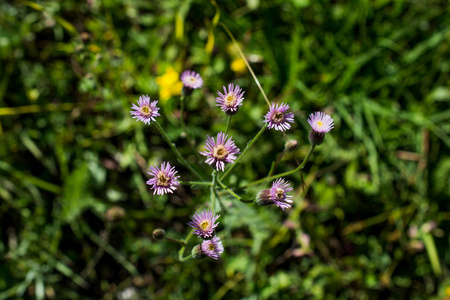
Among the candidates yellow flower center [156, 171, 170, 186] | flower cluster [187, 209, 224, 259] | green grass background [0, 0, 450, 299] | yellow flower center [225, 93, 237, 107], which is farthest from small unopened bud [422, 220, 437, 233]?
yellow flower center [156, 171, 170, 186]

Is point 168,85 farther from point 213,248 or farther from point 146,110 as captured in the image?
point 213,248

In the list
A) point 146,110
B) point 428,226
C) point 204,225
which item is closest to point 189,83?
point 146,110

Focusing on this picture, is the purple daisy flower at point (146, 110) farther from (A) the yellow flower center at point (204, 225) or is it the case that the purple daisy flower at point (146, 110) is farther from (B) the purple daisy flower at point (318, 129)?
(B) the purple daisy flower at point (318, 129)

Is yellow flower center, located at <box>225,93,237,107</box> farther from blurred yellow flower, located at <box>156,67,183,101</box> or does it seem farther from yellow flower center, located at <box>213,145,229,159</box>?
blurred yellow flower, located at <box>156,67,183,101</box>

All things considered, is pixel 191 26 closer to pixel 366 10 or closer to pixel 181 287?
pixel 366 10

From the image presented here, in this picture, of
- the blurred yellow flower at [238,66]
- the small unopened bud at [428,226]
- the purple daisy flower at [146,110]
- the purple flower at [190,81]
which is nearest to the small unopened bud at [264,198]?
the purple daisy flower at [146,110]

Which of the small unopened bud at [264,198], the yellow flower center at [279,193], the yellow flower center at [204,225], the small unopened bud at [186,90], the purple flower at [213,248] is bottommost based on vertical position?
the purple flower at [213,248]
